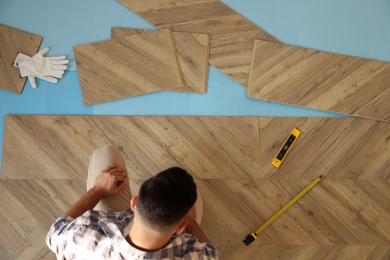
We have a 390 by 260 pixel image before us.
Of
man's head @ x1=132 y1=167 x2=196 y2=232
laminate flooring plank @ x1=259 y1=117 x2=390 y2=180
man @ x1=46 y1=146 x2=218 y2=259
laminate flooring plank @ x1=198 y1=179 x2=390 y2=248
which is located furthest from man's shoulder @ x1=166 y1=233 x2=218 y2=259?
laminate flooring plank @ x1=259 y1=117 x2=390 y2=180

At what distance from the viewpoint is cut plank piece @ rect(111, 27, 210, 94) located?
205 centimetres

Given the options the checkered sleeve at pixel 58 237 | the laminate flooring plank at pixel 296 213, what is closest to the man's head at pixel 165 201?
the checkered sleeve at pixel 58 237

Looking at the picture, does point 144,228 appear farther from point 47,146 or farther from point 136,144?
point 47,146

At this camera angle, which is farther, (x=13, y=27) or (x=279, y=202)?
(x=13, y=27)

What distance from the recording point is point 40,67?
2072mm

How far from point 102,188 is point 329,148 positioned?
1196mm

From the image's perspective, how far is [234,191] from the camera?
192cm

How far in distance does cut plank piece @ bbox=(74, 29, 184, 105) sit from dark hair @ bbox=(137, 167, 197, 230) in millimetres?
1057

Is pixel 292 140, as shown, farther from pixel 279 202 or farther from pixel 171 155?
pixel 171 155

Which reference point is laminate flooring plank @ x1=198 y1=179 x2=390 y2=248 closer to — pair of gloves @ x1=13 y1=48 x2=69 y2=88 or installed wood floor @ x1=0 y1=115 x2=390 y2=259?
installed wood floor @ x1=0 y1=115 x2=390 y2=259

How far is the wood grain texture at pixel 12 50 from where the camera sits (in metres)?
2.07

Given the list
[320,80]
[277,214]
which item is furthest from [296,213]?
[320,80]

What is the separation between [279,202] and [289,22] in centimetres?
104

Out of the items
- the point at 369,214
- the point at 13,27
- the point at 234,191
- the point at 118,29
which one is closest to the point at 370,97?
the point at 369,214
